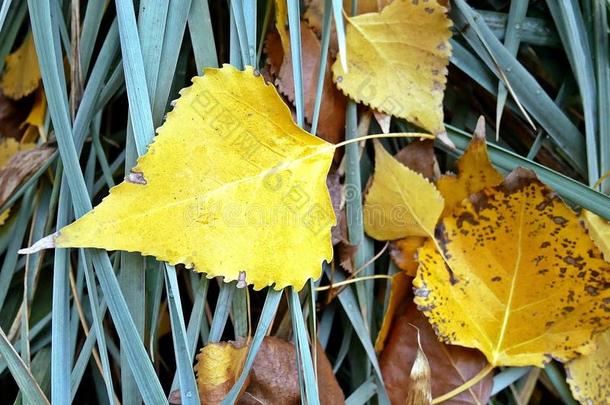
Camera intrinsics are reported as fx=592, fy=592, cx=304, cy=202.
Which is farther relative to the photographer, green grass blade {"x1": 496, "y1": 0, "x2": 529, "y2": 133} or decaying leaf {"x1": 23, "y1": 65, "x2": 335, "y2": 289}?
green grass blade {"x1": 496, "y1": 0, "x2": 529, "y2": 133}

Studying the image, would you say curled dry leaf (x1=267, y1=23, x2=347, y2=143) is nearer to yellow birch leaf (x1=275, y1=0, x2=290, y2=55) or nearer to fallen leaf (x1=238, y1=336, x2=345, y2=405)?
yellow birch leaf (x1=275, y1=0, x2=290, y2=55)

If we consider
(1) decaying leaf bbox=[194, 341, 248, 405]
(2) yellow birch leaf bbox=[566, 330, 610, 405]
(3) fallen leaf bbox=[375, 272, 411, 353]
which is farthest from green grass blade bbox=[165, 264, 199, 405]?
(2) yellow birch leaf bbox=[566, 330, 610, 405]

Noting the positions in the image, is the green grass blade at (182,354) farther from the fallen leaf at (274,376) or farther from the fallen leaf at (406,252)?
the fallen leaf at (406,252)

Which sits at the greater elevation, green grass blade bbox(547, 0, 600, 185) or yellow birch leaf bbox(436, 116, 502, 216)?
green grass blade bbox(547, 0, 600, 185)

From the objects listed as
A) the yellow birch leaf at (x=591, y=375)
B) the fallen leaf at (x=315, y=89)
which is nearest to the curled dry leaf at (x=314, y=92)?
the fallen leaf at (x=315, y=89)

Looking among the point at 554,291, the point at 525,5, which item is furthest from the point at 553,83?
the point at 554,291

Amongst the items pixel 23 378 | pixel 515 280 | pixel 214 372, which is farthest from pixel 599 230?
pixel 23 378

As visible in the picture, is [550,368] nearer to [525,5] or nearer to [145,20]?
[525,5]
